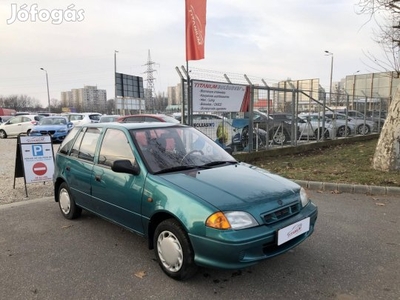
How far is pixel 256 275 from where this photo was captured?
329 cm

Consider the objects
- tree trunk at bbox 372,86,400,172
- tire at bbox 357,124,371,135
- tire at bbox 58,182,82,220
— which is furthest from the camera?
tire at bbox 357,124,371,135

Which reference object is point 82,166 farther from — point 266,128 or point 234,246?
point 266,128

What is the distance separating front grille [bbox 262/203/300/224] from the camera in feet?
9.95

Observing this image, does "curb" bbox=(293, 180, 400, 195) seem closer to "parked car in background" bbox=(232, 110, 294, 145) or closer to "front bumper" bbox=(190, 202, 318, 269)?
"parked car in background" bbox=(232, 110, 294, 145)

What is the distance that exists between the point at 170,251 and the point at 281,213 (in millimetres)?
1120

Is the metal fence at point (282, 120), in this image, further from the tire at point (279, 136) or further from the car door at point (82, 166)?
the car door at point (82, 166)

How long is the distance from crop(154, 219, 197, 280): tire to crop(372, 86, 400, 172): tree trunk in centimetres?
643

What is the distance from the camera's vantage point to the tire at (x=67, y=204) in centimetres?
492

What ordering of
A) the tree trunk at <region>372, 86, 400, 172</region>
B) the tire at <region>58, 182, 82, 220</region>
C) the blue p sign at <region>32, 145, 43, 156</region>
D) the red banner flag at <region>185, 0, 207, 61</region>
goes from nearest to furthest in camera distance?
the tire at <region>58, 182, 82, 220</region>, the blue p sign at <region>32, 145, 43, 156</region>, the tree trunk at <region>372, 86, 400, 172</region>, the red banner flag at <region>185, 0, 207, 61</region>

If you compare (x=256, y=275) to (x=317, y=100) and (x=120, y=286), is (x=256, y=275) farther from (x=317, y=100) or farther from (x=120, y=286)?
(x=317, y=100)

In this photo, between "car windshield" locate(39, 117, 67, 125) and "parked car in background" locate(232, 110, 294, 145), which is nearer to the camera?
"parked car in background" locate(232, 110, 294, 145)

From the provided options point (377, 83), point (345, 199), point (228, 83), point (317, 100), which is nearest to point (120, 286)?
point (345, 199)

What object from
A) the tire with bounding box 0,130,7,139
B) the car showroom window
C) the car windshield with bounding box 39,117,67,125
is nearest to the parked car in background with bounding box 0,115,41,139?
the tire with bounding box 0,130,7,139

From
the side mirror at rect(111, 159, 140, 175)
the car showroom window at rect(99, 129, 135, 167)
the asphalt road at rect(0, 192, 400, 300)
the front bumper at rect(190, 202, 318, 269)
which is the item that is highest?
the car showroom window at rect(99, 129, 135, 167)
